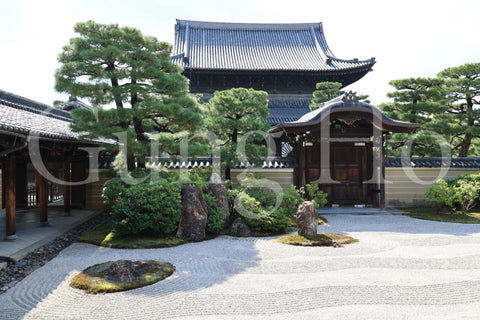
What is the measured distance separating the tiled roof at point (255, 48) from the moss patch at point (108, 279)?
1345cm

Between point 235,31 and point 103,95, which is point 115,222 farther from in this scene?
point 235,31

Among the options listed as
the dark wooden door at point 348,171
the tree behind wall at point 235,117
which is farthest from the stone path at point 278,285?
the dark wooden door at point 348,171

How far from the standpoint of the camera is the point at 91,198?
12.5 meters

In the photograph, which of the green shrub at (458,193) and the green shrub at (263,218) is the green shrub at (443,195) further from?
the green shrub at (263,218)

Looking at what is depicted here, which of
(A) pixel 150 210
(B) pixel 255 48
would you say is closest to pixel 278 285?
(A) pixel 150 210

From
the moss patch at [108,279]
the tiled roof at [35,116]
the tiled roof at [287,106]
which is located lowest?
the moss patch at [108,279]

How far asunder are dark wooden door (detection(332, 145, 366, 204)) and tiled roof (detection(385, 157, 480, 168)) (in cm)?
111

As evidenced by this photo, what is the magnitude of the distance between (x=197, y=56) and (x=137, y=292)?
17124 millimetres

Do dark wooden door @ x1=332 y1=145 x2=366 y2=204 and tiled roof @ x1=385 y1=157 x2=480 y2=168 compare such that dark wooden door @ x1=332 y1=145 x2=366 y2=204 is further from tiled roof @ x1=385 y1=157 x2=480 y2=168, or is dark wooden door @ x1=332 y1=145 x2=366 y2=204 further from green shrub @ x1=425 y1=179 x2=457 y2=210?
green shrub @ x1=425 y1=179 x2=457 y2=210

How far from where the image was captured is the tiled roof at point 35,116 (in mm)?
7942

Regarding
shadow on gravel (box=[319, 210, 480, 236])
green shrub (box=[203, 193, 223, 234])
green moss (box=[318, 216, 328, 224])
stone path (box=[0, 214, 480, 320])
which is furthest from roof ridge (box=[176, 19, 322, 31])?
stone path (box=[0, 214, 480, 320])

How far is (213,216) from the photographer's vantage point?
8219 millimetres

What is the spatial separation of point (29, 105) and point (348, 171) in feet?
40.1

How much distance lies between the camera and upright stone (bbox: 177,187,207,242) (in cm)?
771
